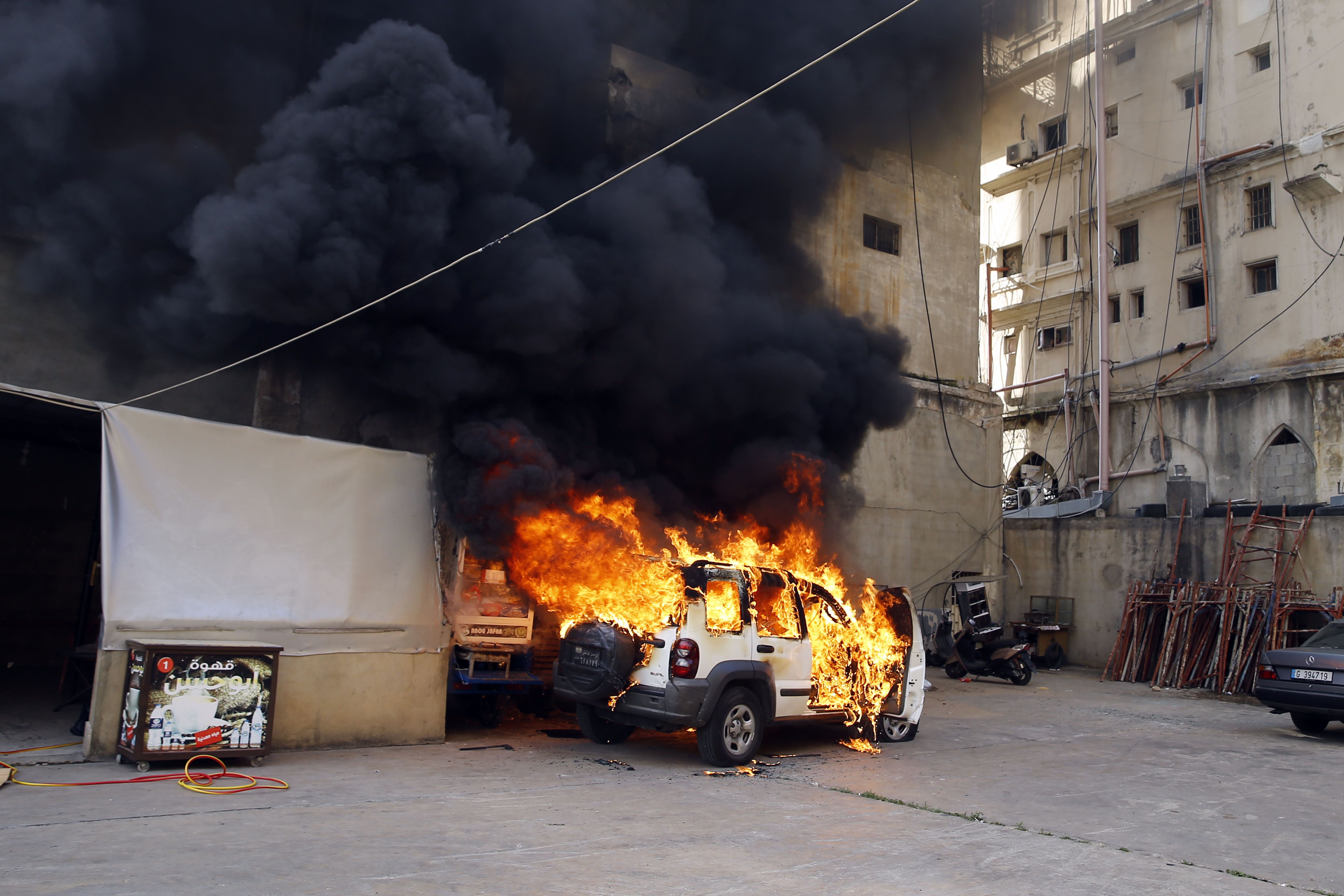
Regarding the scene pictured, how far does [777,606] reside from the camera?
855 cm

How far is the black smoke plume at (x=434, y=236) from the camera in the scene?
9.10 metres

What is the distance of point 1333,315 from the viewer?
69.1ft

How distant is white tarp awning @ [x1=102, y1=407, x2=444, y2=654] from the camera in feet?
24.1

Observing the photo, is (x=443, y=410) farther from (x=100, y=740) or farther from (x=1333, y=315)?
(x=1333, y=315)

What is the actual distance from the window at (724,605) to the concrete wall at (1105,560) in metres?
12.3

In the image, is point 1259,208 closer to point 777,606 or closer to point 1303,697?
point 1303,697

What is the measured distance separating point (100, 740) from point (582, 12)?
32.8ft

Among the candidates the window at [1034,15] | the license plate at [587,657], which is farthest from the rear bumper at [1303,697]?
the window at [1034,15]

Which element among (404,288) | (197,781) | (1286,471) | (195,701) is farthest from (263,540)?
(1286,471)

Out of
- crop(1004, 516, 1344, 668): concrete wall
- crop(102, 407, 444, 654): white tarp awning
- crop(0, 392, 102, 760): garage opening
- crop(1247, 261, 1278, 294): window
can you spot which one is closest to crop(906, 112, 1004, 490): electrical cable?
crop(1004, 516, 1344, 668): concrete wall

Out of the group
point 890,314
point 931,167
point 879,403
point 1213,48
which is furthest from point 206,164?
point 1213,48

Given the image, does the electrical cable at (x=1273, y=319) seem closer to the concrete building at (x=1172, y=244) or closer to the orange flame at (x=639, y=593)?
the concrete building at (x=1172, y=244)

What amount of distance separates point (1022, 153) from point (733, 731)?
24499 millimetres

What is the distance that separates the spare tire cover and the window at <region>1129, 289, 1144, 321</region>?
2249 cm
